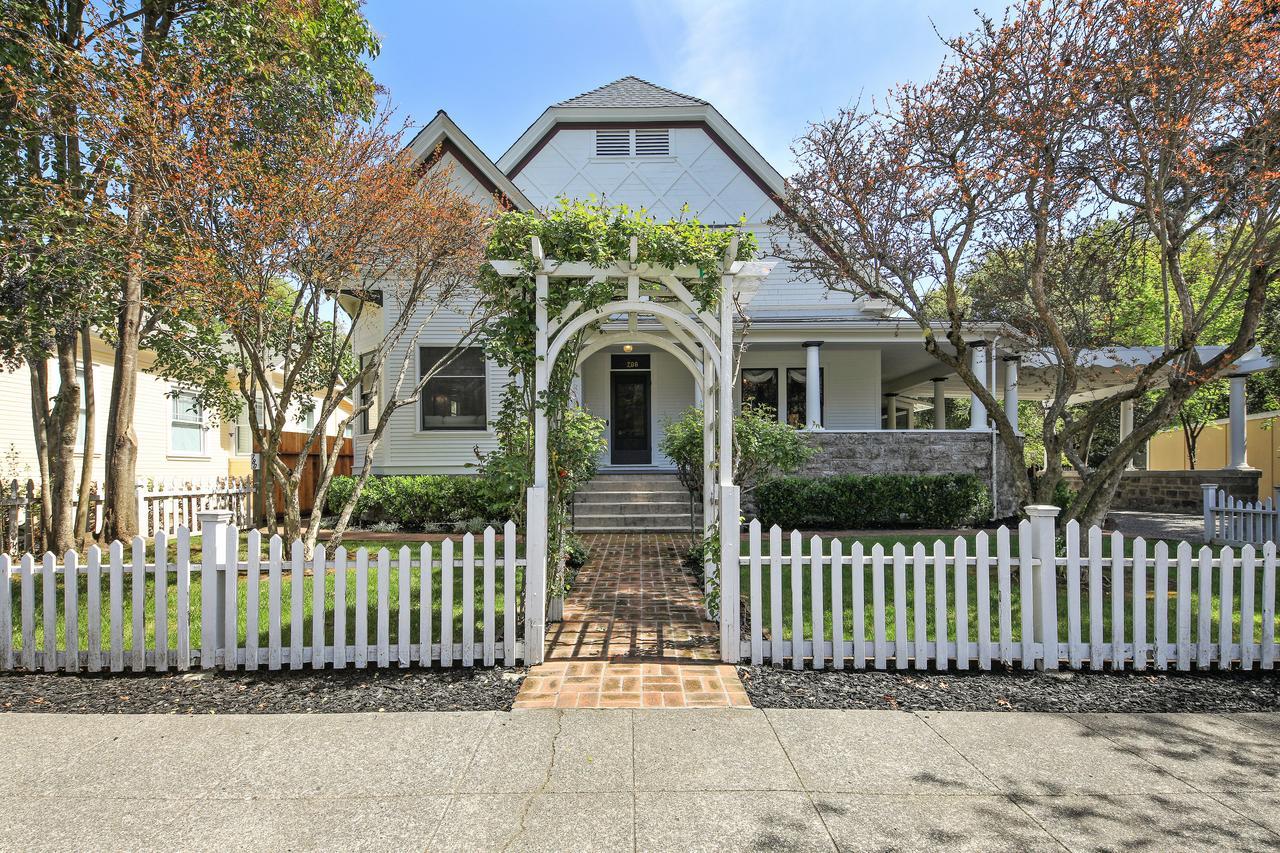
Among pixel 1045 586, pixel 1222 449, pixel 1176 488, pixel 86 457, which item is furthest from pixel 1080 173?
pixel 1222 449

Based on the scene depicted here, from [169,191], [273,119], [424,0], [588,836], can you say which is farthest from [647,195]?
[588,836]

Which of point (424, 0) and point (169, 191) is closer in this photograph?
point (169, 191)

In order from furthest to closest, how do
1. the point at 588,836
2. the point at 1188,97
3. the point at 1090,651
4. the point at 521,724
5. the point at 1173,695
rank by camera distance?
the point at 1188,97 → the point at 1090,651 → the point at 1173,695 → the point at 521,724 → the point at 588,836

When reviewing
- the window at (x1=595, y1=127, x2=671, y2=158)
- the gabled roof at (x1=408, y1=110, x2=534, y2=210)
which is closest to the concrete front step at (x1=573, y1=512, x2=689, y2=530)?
the gabled roof at (x1=408, y1=110, x2=534, y2=210)

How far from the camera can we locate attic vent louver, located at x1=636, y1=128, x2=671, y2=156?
50.9 ft

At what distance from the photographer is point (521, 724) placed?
12.4 feet

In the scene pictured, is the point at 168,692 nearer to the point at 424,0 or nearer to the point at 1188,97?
the point at 424,0

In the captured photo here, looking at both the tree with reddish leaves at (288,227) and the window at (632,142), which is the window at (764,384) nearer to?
the window at (632,142)

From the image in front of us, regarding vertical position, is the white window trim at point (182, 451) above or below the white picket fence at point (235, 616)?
above

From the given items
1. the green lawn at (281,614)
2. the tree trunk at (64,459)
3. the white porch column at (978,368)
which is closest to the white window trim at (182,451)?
the tree trunk at (64,459)

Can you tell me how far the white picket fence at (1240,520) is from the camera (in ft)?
32.4

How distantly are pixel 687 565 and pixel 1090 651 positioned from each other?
455 cm

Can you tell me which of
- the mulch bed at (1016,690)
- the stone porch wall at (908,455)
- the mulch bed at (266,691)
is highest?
the stone porch wall at (908,455)

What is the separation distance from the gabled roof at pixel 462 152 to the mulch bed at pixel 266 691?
9.81m
